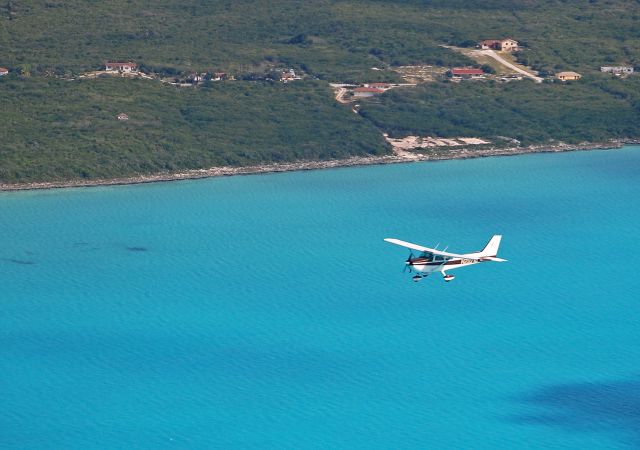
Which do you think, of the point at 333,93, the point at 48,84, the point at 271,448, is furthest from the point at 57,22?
the point at 271,448

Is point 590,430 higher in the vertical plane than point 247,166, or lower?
higher

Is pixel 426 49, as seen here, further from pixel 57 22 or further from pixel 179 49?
pixel 57 22

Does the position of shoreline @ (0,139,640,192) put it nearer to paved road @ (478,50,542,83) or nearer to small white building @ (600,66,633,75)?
paved road @ (478,50,542,83)

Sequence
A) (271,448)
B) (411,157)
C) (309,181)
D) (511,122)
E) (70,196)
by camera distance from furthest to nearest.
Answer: (511,122), (411,157), (309,181), (70,196), (271,448)

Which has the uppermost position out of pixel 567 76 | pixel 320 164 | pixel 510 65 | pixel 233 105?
pixel 510 65

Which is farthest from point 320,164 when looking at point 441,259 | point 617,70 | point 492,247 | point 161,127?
point 441,259

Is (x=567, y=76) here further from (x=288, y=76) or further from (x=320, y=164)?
(x=320, y=164)

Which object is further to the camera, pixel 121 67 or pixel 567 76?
pixel 567 76

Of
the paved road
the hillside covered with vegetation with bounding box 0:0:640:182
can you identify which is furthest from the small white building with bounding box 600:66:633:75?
the paved road

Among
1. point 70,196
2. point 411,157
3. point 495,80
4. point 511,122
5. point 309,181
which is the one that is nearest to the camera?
point 70,196
